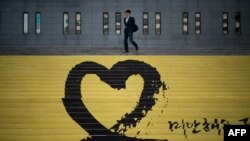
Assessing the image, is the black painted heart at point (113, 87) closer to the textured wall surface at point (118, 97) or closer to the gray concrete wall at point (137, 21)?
the textured wall surface at point (118, 97)

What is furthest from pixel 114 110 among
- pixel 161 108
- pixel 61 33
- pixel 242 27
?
pixel 242 27

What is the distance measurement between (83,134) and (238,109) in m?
3.93

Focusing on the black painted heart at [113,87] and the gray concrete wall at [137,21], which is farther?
the gray concrete wall at [137,21]

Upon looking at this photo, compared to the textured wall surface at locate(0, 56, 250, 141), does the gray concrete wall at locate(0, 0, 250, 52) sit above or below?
above

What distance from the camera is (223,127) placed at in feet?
32.1

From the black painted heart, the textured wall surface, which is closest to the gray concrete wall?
the textured wall surface

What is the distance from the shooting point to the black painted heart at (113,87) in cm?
973

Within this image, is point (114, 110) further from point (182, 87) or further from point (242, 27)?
point (242, 27)

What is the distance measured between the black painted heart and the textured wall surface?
0.03 m

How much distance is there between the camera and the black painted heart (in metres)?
9.73

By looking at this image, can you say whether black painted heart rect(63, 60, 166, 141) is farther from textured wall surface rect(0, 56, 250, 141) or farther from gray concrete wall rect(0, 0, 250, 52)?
gray concrete wall rect(0, 0, 250, 52)

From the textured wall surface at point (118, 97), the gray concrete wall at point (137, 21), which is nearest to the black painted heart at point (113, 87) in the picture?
the textured wall surface at point (118, 97)

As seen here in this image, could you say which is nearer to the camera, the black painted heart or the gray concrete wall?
the black painted heart

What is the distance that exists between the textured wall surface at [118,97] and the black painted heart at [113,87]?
26mm
